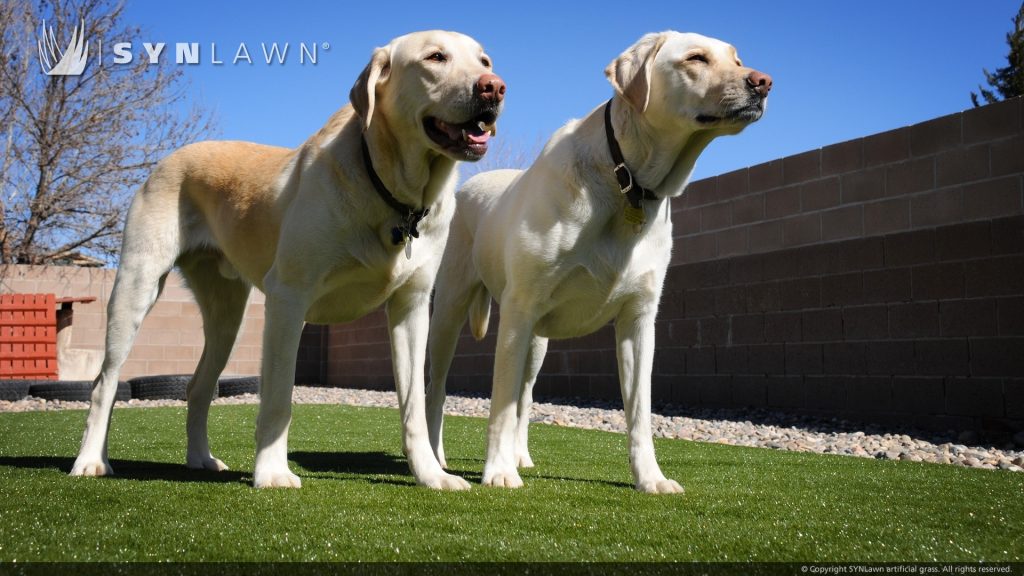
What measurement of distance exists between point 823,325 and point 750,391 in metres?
1.09

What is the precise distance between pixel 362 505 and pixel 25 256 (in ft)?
63.5

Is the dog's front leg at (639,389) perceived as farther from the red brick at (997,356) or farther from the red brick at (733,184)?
the red brick at (733,184)

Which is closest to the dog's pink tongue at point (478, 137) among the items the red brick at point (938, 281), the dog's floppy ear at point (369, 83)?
the dog's floppy ear at point (369, 83)

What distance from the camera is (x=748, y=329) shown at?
8.36 meters

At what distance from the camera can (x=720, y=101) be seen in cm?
333

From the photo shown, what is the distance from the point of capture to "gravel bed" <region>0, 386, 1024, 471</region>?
18.3 feet

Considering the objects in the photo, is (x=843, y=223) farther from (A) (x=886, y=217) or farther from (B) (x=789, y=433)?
(B) (x=789, y=433)

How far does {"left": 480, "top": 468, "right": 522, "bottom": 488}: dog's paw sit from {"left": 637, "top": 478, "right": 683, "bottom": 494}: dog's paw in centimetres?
49

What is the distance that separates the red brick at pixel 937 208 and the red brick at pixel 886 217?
6 cm

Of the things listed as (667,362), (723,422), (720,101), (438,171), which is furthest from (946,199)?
(438,171)

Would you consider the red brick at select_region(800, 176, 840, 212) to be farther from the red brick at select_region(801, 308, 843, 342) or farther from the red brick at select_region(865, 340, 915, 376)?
the red brick at select_region(865, 340, 915, 376)

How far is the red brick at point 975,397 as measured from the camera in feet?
20.4

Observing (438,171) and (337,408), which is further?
(337,408)

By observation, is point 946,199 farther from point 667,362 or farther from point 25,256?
point 25,256
